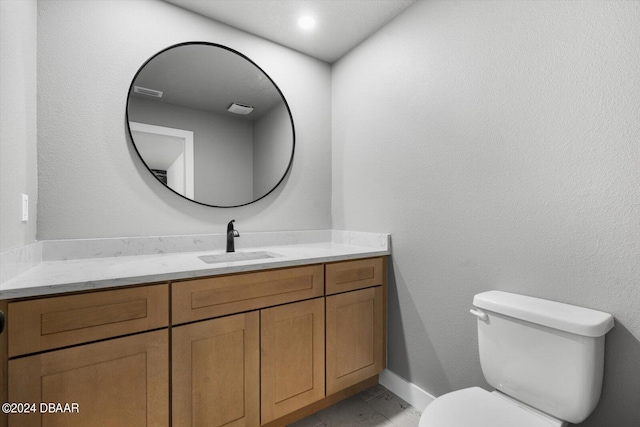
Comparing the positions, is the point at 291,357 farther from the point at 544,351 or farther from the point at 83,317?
the point at 544,351

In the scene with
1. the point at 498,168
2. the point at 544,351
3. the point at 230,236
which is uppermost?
the point at 498,168

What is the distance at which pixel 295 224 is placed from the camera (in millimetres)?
2285

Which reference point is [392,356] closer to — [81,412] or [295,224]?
[295,224]

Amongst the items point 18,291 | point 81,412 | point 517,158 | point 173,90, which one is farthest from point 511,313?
point 173,90

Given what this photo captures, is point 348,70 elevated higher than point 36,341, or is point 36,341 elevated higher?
point 348,70

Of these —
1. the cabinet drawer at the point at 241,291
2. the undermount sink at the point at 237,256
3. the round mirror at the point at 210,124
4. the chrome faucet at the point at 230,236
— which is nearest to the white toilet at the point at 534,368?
the cabinet drawer at the point at 241,291

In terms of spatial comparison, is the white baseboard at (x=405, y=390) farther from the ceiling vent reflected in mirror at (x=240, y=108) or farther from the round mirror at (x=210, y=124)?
the ceiling vent reflected in mirror at (x=240, y=108)

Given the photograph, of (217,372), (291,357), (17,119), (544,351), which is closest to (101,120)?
(17,119)

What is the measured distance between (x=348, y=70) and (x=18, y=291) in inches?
87.5

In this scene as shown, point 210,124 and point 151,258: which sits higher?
point 210,124

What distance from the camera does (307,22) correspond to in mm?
1955

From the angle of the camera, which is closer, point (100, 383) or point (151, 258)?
point (100, 383)

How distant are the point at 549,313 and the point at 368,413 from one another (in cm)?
116

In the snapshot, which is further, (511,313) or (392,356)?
(392,356)
